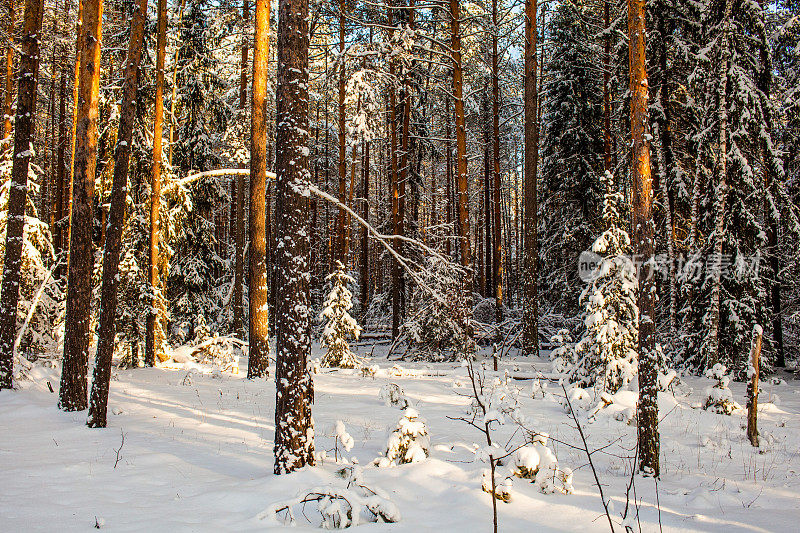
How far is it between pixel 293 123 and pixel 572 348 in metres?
8.41

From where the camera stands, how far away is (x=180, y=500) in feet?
15.0

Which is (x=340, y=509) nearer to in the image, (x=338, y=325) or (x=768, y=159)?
(x=338, y=325)

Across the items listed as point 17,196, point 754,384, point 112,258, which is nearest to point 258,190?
point 112,258

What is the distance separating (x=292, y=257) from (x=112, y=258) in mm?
3618

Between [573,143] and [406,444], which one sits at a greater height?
[573,143]

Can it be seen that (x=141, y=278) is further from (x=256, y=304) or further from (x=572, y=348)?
(x=572, y=348)

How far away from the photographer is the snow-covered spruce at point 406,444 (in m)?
5.51

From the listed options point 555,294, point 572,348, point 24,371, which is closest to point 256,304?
point 24,371

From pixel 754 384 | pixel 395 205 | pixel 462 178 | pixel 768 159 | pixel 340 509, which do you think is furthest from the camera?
pixel 395 205

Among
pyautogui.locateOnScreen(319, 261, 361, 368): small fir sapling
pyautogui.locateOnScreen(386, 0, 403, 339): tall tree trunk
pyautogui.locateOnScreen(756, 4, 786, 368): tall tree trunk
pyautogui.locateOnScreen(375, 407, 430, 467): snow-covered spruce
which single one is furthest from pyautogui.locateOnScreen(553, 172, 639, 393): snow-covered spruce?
pyautogui.locateOnScreen(386, 0, 403, 339): tall tree trunk

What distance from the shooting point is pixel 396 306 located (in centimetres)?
1828

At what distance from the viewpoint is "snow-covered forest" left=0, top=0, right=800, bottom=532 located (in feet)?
16.4

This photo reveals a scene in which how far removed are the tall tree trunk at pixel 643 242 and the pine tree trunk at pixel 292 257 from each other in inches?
160

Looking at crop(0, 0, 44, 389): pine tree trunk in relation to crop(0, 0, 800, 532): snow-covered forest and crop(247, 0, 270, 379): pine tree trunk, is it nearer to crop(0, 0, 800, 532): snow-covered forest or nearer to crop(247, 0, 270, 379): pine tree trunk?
crop(0, 0, 800, 532): snow-covered forest
